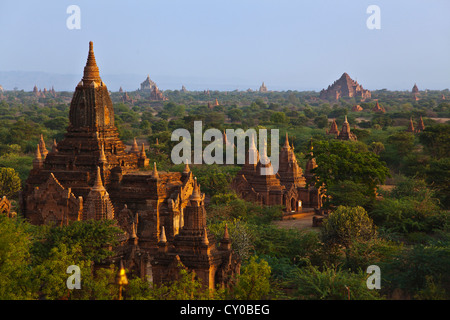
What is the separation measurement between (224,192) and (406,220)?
13.8 metres

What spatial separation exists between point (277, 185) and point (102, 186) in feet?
66.4

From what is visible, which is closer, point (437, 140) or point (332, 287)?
point (332, 287)

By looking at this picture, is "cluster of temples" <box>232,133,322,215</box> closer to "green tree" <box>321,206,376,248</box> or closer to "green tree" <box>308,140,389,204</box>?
"green tree" <box>308,140,389,204</box>

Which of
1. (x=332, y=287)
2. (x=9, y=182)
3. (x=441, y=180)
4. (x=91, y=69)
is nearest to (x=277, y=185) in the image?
(x=441, y=180)

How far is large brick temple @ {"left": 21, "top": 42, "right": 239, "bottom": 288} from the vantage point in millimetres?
27984

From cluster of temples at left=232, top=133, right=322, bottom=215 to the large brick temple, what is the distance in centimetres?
1151

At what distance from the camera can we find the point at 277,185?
152 ft

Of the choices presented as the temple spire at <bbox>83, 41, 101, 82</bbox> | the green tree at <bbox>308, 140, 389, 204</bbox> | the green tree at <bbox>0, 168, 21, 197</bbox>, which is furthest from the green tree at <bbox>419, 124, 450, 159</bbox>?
the temple spire at <bbox>83, 41, 101, 82</bbox>

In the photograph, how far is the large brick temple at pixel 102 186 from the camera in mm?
27984

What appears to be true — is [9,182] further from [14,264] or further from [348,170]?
[14,264]

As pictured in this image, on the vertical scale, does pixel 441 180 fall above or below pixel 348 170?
below

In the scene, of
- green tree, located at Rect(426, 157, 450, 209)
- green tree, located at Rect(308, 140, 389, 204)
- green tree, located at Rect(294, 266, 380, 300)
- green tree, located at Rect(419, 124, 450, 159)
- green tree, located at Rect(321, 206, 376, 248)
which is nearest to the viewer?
green tree, located at Rect(294, 266, 380, 300)
